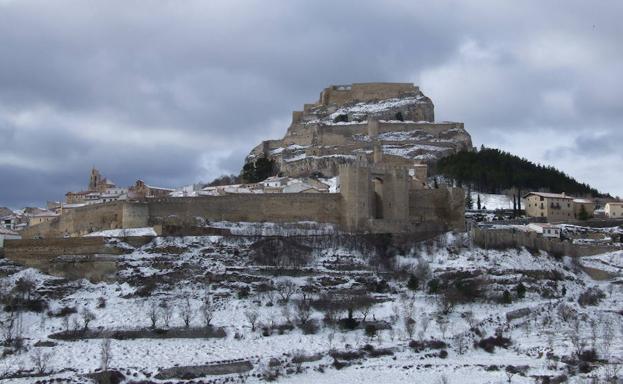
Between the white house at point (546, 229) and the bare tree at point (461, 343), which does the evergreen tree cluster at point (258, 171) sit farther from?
the bare tree at point (461, 343)

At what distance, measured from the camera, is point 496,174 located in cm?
7456

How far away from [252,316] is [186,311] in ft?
9.85

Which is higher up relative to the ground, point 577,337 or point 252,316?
point 252,316

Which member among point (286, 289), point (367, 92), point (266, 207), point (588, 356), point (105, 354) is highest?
point (367, 92)

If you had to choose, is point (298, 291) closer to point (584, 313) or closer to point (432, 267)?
point (432, 267)

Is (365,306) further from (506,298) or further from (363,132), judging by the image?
(363,132)

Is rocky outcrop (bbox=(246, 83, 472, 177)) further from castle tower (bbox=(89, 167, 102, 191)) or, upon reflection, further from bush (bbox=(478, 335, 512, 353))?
bush (bbox=(478, 335, 512, 353))

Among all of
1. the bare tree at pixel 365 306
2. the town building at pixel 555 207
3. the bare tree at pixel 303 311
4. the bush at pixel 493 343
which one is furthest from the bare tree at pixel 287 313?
the town building at pixel 555 207

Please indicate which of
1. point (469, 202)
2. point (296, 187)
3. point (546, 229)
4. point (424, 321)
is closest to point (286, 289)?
point (424, 321)

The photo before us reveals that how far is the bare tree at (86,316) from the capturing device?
3952cm

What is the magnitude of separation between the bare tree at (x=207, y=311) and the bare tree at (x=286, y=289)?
3412 millimetres

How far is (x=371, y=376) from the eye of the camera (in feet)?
117

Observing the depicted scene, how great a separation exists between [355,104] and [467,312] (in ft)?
170

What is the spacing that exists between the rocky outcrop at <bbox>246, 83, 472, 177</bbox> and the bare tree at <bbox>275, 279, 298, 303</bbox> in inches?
1151
